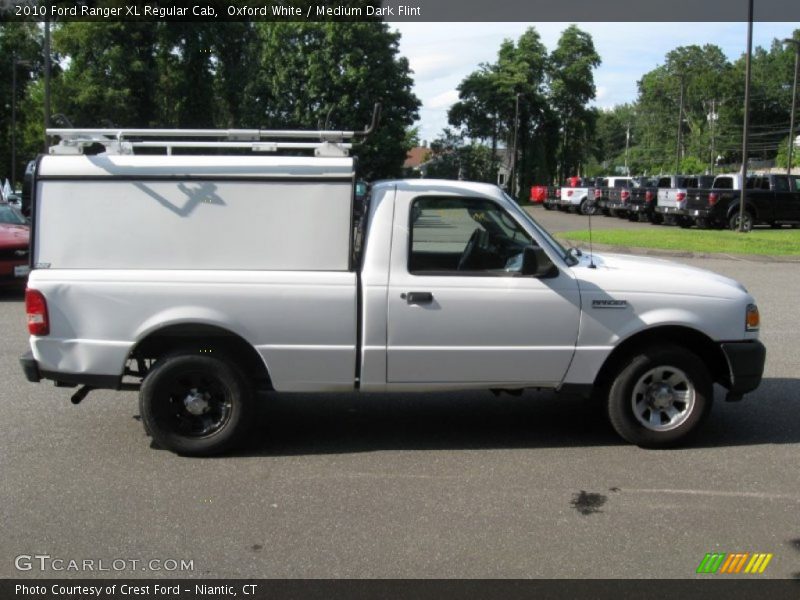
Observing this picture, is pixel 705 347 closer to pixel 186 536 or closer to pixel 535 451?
pixel 535 451

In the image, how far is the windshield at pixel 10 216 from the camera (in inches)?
560

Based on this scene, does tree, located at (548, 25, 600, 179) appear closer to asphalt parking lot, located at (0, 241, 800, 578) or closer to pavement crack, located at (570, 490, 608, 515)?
asphalt parking lot, located at (0, 241, 800, 578)

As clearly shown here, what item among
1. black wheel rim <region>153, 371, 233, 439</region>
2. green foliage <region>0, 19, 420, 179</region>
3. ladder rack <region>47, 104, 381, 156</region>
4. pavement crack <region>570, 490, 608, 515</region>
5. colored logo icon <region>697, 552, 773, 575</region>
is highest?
green foliage <region>0, 19, 420, 179</region>

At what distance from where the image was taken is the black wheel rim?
5.69 metres

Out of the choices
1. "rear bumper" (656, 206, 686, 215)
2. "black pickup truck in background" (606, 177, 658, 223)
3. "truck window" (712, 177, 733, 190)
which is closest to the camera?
"rear bumper" (656, 206, 686, 215)

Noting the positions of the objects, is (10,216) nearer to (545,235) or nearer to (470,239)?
(470,239)

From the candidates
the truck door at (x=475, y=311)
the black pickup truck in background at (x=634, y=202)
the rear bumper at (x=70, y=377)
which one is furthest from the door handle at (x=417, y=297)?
the black pickup truck in background at (x=634, y=202)

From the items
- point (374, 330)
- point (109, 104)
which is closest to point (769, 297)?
point (374, 330)

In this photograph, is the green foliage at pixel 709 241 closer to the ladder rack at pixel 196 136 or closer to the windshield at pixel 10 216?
the windshield at pixel 10 216

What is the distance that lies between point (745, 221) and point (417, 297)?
25.2 metres

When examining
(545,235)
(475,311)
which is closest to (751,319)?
(545,235)

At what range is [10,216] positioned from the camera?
47.4ft

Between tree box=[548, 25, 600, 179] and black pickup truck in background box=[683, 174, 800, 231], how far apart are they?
40.4 m

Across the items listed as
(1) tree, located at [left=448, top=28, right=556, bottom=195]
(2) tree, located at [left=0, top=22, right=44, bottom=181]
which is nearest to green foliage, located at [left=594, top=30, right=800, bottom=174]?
(1) tree, located at [left=448, top=28, right=556, bottom=195]
